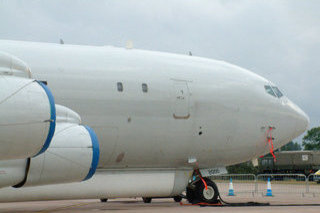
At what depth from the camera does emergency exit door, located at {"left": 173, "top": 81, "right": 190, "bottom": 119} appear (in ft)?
39.7

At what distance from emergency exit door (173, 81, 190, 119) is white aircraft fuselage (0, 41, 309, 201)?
0.03 m

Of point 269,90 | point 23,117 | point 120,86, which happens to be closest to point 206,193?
point 269,90

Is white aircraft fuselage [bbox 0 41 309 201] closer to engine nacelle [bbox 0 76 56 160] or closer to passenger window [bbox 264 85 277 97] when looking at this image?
passenger window [bbox 264 85 277 97]

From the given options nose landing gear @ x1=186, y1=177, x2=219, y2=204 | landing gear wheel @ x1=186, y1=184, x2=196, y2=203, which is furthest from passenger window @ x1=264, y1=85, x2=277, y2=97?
landing gear wheel @ x1=186, y1=184, x2=196, y2=203

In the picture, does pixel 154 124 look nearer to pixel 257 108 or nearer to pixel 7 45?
pixel 257 108

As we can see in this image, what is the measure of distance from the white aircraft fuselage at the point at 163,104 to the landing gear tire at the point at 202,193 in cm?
57

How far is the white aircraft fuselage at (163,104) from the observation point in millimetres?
10867

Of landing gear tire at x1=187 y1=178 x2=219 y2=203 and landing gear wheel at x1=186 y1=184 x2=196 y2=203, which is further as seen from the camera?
landing gear wheel at x1=186 y1=184 x2=196 y2=203

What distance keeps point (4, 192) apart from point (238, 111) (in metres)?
6.58

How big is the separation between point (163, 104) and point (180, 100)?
524 millimetres

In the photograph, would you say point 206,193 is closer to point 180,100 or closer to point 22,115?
point 180,100

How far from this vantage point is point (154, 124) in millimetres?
11836

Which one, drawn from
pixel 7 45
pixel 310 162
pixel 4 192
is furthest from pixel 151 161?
pixel 310 162

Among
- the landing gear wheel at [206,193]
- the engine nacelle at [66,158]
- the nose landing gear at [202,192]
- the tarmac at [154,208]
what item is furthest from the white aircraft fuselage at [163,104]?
the engine nacelle at [66,158]
